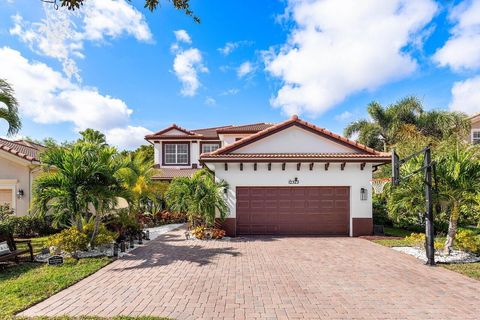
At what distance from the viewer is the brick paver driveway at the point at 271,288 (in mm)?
5336

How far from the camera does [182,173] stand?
22766 mm

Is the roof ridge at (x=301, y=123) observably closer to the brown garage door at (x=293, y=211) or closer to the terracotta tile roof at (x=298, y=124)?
the terracotta tile roof at (x=298, y=124)

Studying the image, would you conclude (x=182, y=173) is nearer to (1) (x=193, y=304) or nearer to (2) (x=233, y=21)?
(2) (x=233, y=21)

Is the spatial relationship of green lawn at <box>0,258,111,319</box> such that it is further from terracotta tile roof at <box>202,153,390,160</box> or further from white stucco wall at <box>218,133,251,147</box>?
white stucco wall at <box>218,133,251,147</box>

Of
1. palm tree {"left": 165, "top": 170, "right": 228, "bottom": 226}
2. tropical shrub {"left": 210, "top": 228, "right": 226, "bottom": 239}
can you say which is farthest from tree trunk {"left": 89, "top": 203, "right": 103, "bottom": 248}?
tropical shrub {"left": 210, "top": 228, "right": 226, "bottom": 239}

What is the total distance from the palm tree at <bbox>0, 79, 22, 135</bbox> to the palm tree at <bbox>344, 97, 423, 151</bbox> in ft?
80.4

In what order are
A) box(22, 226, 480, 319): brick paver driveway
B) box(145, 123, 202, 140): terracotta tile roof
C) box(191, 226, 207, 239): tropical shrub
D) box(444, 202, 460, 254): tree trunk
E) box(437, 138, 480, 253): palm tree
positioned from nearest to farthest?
box(22, 226, 480, 319): brick paver driveway, box(437, 138, 480, 253): palm tree, box(444, 202, 460, 254): tree trunk, box(191, 226, 207, 239): tropical shrub, box(145, 123, 202, 140): terracotta tile roof

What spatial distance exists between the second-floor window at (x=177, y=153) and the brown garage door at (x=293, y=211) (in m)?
11.8

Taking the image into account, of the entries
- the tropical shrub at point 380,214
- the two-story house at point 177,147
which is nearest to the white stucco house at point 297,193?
the tropical shrub at point 380,214

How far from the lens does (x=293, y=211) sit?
43.8ft

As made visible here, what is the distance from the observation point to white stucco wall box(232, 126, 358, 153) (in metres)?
13.9

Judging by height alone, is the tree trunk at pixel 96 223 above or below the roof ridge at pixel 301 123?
below

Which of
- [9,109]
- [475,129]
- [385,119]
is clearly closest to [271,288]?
[9,109]

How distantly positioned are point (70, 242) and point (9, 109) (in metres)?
6.16
